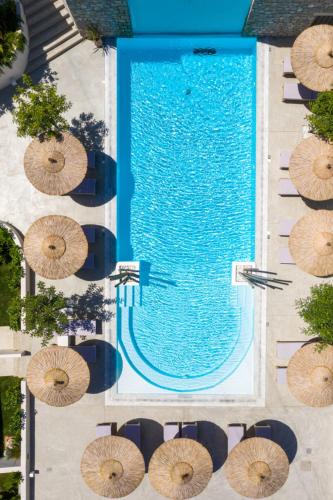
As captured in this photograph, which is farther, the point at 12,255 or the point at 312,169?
the point at 12,255

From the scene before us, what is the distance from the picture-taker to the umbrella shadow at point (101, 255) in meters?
13.5

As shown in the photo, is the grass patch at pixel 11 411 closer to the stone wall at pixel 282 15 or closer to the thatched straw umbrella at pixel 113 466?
the thatched straw umbrella at pixel 113 466

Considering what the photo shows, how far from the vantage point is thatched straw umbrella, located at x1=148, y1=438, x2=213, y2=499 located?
11.9 metres

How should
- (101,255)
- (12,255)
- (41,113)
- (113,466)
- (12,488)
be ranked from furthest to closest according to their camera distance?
(101,255) → (12,488) → (12,255) → (113,466) → (41,113)

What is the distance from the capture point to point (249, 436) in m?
13.4

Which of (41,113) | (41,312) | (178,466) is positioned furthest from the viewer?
(41,312)

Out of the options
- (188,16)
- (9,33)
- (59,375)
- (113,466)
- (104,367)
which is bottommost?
(113,466)

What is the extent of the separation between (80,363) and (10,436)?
411 cm

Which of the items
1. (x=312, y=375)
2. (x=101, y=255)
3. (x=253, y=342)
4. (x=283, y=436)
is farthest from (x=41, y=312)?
(x=283, y=436)

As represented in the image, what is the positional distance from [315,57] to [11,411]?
14835 millimetres

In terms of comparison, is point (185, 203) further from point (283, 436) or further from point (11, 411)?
point (11, 411)

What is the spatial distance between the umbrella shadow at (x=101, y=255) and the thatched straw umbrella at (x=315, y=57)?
25.6 ft

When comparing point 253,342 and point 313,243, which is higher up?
point 313,243

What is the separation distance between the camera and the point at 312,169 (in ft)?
39.5
